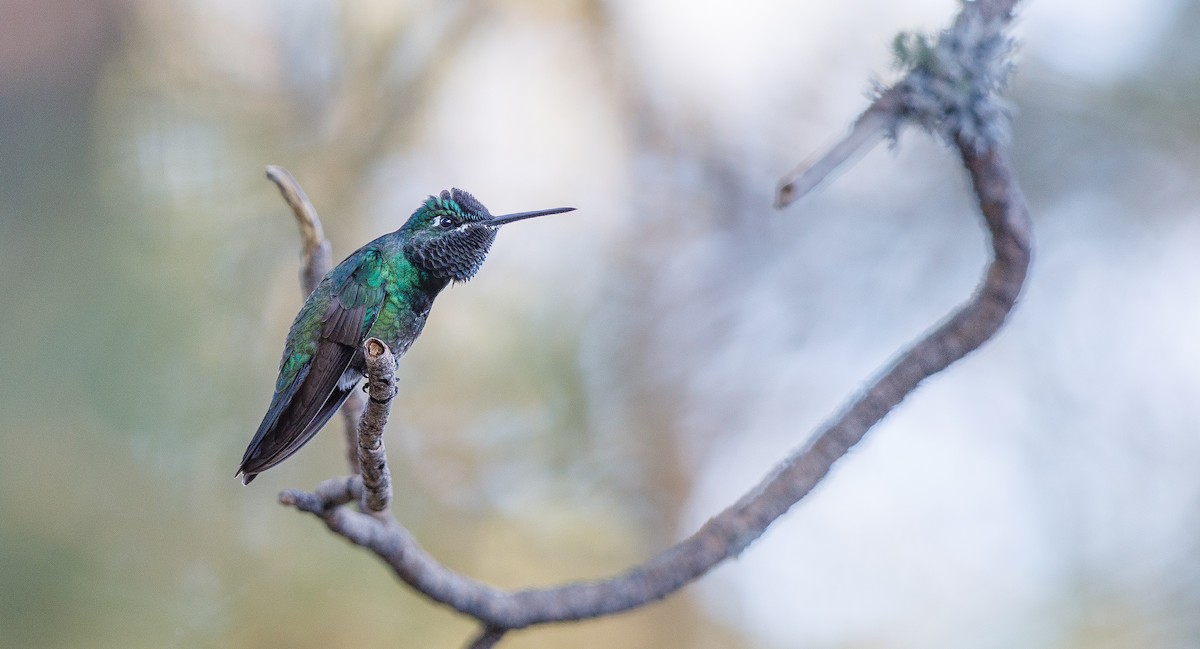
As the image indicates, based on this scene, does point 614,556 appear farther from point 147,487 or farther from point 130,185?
point 130,185

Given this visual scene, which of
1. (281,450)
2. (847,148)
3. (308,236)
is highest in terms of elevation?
(308,236)

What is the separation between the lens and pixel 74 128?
2008 millimetres

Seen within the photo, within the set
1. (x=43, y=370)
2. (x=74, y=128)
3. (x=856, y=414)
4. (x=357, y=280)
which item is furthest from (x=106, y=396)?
(x=856, y=414)

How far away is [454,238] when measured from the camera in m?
0.68

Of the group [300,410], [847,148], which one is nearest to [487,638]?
[300,410]

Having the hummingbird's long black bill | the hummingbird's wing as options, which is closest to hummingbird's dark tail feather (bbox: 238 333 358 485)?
the hummingbird's wing

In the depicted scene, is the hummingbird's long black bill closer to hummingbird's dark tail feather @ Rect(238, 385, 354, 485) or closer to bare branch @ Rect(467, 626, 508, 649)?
hummingbird's dark tail feather @ Rect(238, 385, 354, 485)

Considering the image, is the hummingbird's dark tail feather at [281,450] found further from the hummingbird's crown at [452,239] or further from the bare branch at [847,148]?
the bare branch at [847,148]

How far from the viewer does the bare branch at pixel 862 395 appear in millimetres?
694

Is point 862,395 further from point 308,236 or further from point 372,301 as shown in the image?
point 308,236

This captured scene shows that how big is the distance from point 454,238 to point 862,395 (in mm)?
353

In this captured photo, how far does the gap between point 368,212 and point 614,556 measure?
3.29 ft

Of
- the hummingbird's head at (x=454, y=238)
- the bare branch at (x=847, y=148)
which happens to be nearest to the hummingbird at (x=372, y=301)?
the hummingbird's head at (x=454, y=238)

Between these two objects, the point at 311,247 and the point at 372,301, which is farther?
the point at 311,247
